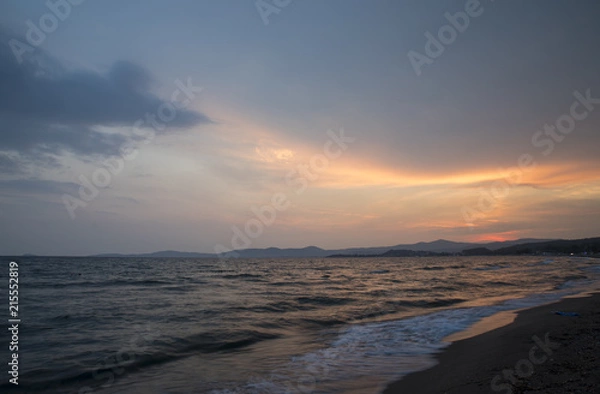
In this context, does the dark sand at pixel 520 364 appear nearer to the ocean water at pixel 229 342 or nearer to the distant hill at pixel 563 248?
the ocean water at pixel 229 342

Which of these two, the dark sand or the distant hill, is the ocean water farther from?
the distant hill

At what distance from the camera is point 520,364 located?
26.9 ft

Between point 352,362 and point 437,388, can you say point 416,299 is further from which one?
point 437,388

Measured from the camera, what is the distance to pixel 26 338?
12.9 m

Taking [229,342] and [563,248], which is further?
[563,248]

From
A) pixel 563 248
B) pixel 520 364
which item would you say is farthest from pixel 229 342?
pixel 563 248

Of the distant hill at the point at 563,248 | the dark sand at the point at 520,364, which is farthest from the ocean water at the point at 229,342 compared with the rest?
the distant hill at the point at 563,248

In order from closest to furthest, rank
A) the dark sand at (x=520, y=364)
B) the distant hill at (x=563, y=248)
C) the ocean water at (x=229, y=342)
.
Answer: the dark sand at (x=520, y=364) < the ocean water at (x=229, y=342) < the distant hill at (x=563, y=248)

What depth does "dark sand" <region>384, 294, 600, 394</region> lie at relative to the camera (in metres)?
6.54

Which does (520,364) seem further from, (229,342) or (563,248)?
(563,248)

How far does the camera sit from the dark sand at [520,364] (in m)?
6.54

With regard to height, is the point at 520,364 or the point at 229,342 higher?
the point at 520,364

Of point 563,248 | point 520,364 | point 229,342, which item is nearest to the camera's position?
point 520,364

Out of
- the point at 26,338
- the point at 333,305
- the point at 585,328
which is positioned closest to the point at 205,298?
the point at 333,305
